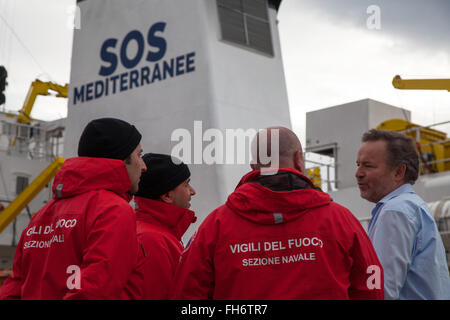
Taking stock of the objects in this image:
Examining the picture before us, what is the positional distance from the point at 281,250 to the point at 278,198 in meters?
0.19

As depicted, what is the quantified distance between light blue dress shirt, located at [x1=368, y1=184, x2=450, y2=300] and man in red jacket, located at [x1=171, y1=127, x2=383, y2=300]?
1.52 ft

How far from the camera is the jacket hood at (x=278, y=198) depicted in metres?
2.21

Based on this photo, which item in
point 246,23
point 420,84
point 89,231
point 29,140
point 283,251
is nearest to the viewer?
point 283,251

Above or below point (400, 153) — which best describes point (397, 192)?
below

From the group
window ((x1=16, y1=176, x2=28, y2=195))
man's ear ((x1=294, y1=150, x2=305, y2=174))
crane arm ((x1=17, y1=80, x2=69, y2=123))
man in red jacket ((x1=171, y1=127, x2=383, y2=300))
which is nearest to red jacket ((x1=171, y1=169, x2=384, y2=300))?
man in red jacket ((x1=171, y1=127, x2=383, y2=300))

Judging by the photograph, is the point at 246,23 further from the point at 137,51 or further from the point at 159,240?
the point at 159,240

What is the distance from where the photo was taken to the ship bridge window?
8836 millimetres

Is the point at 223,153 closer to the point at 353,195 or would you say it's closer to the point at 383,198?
the point at 383,198

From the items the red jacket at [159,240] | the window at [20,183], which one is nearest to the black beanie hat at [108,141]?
the red jacket at [159,240]

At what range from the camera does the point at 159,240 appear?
281 centimetres

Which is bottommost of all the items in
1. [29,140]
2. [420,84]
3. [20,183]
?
[20,183]

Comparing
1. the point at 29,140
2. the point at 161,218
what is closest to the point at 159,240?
the point at 161,218

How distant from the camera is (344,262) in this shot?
7.25 ft
